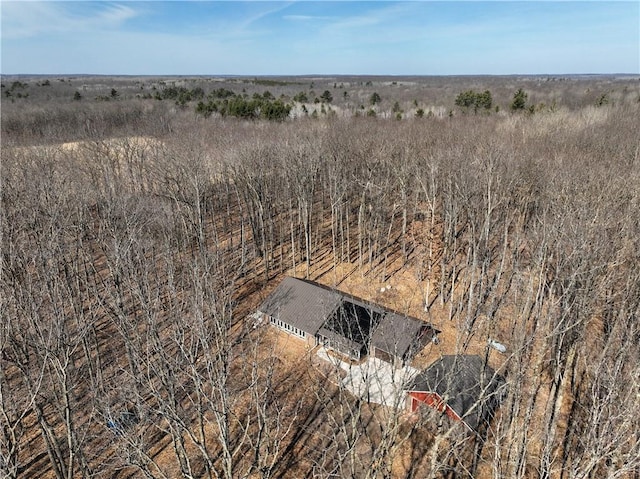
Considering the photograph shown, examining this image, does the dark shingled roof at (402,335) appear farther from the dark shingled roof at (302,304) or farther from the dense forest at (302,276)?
the dark shingled roof at (302,304)

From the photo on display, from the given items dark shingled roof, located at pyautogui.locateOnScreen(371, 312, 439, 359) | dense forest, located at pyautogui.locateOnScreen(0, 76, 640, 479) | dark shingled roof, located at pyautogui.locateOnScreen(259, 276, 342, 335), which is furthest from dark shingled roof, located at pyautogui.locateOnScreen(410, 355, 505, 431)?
dark shingled roof, located at pyautogui.locateOnScreen(259, 276, 342, 335)

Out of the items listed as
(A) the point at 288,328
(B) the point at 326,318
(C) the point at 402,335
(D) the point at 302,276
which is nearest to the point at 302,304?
(A) the point at 288,328

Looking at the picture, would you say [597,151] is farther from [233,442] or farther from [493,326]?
[233,442]

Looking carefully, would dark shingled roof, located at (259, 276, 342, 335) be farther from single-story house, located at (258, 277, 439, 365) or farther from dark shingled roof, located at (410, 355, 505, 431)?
dark shingled roof, located at (410, 355, 505, 431)

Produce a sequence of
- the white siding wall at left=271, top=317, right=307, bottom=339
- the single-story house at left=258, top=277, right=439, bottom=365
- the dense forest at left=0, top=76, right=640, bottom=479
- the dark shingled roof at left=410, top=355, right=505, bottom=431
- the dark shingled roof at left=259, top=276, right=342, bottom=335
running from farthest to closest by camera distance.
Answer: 1. the white siding wall at left=271, top=317, right=307, bottom=339
2. the dark shingled roof at left=259, top=276, right=342, bottom=335
3. the single-story house at left=258, top=277, right=439, bottom=365
4. the dark shingled roof at left=410, top=355, right=505, bottom=431
5. the dense forest at left=0, top=76, right=640, bottom=479

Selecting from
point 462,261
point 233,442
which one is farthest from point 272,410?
point 462,261

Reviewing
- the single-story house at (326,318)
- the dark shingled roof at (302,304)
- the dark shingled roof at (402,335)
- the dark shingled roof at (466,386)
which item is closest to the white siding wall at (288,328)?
the single-story house at (326,318)

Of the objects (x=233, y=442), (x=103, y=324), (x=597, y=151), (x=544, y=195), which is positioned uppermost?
(x=597, y=151)
